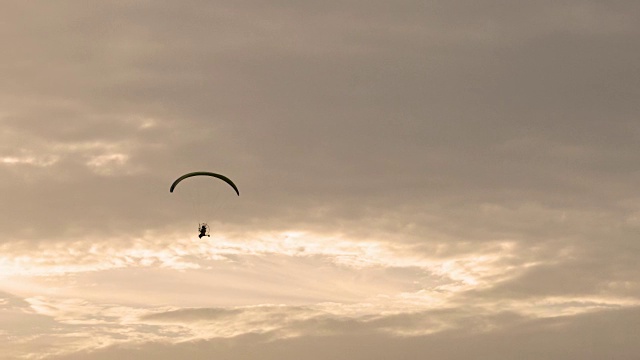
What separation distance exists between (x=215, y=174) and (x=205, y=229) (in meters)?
10.1

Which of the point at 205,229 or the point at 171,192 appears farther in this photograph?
the point at 205,229

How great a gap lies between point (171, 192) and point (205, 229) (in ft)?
29.9

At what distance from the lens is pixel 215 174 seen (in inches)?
4220

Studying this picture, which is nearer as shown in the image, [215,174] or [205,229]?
[215,174]

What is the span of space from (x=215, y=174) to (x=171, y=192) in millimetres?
5686

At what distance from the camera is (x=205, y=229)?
114250mm

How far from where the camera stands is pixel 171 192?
4220 inches
